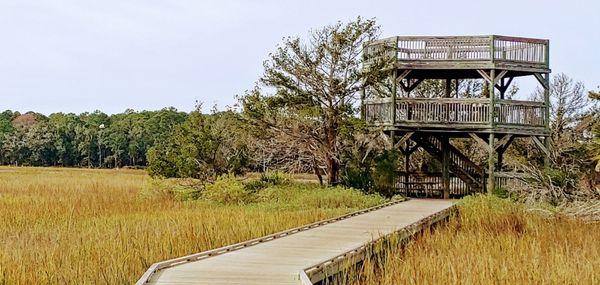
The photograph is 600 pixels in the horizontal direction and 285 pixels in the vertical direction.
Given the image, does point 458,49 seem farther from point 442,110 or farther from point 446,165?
point 446,165

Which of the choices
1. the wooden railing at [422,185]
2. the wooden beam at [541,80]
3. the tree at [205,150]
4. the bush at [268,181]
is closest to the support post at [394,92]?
the wooden railing at [422,185]

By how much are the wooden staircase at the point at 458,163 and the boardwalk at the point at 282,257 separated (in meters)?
9.61

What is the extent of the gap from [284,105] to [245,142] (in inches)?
76.5

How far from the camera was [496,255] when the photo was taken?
10992mm

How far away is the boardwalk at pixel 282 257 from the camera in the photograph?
820 centimetres

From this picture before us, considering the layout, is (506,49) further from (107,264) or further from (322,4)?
(107,264)

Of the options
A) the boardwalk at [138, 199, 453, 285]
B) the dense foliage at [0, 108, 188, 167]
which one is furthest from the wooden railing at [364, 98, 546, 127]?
the dense foliage at [0, 108, 188, 167]

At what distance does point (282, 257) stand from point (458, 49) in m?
14.3

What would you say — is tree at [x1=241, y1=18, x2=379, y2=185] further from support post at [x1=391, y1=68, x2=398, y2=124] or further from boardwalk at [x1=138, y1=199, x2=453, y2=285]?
boardwalk at [x1=138, y1=199, x2=453, y2=285]

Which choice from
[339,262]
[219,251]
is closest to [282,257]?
[339,262]

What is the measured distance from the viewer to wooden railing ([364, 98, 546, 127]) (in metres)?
22.0

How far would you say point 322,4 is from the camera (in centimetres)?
2134

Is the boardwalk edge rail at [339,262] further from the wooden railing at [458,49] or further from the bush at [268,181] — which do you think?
the wooden railing at [458,49]

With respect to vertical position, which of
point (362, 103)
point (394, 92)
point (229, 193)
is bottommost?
point (229, 193)
